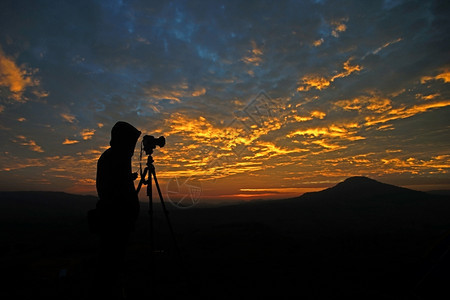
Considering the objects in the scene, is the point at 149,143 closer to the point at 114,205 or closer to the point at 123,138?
the point at 123,138

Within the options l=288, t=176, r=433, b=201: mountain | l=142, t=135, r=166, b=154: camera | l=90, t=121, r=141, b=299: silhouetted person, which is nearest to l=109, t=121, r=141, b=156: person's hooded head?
l=90, t=121, r=141, b=299: silhouetted person

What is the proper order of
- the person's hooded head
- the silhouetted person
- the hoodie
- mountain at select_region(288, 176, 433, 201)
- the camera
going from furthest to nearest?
mountain at select_region(288, 176, 433, 201)
the camera
the person's hooded head
the hoodie
the silhouetted person

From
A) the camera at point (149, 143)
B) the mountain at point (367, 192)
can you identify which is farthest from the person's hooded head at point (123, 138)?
the mountain at point (367, 192)

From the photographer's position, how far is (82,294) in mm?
5148

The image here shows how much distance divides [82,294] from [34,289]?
5.54 feet

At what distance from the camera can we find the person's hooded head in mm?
4051

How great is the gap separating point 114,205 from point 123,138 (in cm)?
126

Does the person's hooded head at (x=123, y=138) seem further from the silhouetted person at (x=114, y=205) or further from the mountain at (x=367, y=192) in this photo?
the mountain at (x=367, y=192)

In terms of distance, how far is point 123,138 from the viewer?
410 centimetres

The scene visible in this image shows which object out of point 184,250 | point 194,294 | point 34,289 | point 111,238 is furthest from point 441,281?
point 34,289

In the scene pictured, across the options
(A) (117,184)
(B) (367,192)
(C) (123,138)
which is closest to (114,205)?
(A) (117,184)

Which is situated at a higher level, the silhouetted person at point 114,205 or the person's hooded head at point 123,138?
the person's hooded head at point 123,138

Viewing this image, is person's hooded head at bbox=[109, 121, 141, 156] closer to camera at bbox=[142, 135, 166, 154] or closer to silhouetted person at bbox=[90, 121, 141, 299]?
silhouetted person at bbox=[90, 121, 141, 299]

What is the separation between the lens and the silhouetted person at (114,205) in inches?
136
